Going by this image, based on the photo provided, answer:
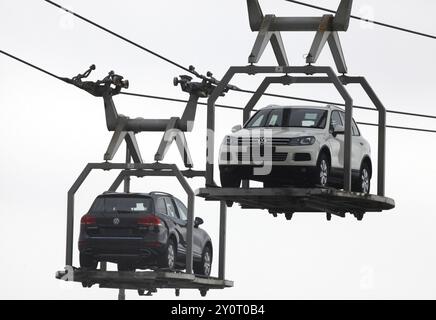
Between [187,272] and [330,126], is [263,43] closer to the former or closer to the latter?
[330,126]

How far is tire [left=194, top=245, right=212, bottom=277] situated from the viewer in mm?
62750

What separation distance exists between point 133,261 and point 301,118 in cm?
917

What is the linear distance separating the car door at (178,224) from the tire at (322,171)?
10353 millimetres

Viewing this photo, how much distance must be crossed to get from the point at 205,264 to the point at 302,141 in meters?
13.6

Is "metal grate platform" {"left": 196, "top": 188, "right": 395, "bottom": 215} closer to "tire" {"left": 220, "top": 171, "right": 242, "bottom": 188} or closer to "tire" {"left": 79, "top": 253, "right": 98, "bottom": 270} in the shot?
"tire" {"left": 220, "top": 171, "right": 242, "bottom": 188}

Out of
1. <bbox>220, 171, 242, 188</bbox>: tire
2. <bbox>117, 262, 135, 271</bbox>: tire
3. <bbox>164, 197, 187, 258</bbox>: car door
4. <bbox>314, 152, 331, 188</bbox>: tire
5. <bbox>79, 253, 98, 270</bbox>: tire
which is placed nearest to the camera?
<bbox>314, 152, 331, 188</bbox>: tire

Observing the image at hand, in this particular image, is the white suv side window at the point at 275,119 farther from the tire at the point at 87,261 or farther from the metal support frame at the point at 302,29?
the tire at the point at 87,261

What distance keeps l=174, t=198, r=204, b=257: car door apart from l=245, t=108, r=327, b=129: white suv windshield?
9.57 metres

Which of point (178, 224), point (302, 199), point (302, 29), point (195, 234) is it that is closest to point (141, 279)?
point (195, 234)

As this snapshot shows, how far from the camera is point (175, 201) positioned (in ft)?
199

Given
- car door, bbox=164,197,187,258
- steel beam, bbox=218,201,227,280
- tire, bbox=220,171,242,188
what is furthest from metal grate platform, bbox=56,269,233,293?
tire, bbox=220,171,242,188

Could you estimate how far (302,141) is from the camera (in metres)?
50.0

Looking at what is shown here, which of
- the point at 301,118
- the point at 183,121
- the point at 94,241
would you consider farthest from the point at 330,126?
the point at 183,121

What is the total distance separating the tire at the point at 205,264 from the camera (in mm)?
62750
